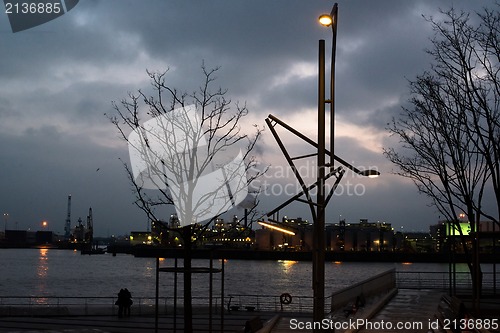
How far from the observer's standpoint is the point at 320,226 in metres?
10.9

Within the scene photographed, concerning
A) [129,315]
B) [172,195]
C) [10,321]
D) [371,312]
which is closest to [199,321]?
[129,315]

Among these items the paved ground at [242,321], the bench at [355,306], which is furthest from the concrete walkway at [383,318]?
the bench at [355,306]

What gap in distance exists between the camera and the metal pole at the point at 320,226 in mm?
10562

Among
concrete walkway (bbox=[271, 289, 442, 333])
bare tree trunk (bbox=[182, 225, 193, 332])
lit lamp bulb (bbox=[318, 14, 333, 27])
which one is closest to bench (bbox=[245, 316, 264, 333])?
concrete walkway (bbox=[271, 289, 442, 333])

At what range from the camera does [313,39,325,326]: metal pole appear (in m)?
10.6

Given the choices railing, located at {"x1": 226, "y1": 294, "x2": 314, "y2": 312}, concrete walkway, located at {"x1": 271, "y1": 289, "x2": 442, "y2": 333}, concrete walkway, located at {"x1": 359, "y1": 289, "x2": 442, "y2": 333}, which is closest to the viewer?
concrete walkway, located at {"x1": 271, "y1": 289, "x2": 442, "y2": 333}

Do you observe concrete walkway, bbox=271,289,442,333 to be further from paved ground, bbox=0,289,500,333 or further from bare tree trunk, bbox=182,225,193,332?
bare tree trunk, bbox=182,225,193,332

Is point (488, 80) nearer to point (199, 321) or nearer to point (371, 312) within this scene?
point (371, 312)

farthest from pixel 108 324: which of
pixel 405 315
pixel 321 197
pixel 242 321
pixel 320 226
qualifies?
pixel 321 197

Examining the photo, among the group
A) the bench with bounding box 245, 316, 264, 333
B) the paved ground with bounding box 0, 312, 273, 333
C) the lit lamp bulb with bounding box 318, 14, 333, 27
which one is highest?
the lit lamp bulb with bounding box 318, 14, 333, 27

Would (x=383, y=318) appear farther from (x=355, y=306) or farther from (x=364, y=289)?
(x=364, y=289)

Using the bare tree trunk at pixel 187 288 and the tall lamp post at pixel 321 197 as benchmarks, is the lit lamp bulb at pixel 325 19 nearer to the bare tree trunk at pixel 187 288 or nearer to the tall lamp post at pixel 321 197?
the tall lamp post at pixel 321 197

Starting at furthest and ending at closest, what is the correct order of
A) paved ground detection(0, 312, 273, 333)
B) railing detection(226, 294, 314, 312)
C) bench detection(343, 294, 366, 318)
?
railing detection(226, 294, 314, 312), paved ground detection(0, 312, 273, 333), bench detection(343, 294, 366, 318)

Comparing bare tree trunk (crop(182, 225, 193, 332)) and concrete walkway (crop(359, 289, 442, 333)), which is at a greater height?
bare tree trunk (crop(182, 225, 193, 332))
